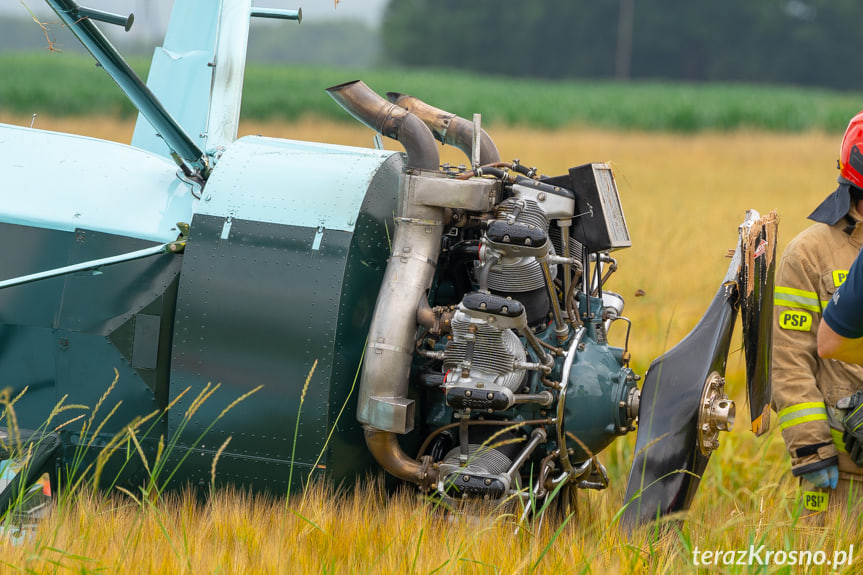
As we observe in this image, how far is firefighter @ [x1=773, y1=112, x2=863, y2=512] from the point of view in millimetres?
4227

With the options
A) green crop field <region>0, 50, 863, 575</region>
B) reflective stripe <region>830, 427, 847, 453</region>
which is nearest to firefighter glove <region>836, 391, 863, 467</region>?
reflective stripe <region>830, 427, 847, 453</region>

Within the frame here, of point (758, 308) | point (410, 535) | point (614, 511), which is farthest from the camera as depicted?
point (614, 511)

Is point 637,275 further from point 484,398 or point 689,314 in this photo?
point 484,398

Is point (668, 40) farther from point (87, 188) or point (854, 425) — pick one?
point (87, 188)

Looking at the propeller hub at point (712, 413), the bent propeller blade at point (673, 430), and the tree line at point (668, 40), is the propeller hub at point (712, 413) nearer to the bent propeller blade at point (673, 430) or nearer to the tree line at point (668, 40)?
the bent propeller blade at point (673, 430)

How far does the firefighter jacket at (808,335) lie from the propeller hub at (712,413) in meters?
0.52

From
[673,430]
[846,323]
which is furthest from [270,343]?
[846,323]

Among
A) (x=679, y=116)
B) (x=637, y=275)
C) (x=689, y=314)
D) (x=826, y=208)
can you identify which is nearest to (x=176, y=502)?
(x=826, y=208)

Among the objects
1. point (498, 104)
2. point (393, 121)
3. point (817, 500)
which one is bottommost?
point (817, 500)

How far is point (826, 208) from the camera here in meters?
4.39

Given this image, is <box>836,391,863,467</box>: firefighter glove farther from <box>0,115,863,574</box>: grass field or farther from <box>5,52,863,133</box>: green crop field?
<box>5,52,863,133</box>: green crop field

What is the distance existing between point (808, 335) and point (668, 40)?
2723 inches

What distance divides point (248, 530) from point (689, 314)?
6.24 m

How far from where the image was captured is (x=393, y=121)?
4.12 metres
